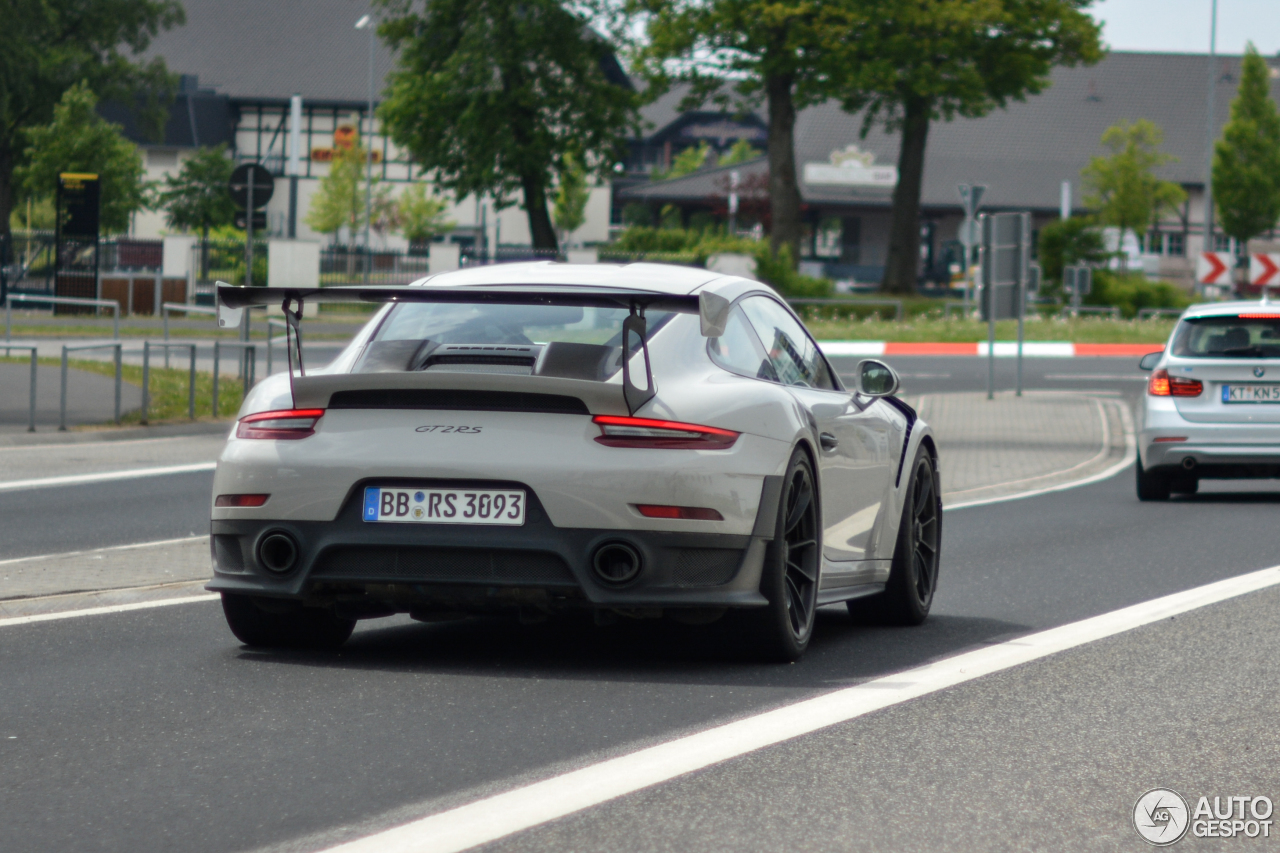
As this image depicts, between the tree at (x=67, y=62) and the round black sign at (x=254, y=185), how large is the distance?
4671cm

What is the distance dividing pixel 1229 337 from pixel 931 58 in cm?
3742

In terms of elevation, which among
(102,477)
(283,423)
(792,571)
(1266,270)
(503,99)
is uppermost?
(503,99)

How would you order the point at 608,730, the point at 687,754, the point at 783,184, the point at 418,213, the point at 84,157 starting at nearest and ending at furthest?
the point at 687,754, the point at 608,730, the point at 783,184, the point at 84,157, the point at 418,213

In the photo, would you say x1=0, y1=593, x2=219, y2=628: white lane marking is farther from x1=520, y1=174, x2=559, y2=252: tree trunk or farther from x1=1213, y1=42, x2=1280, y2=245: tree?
x1=1213, y1=42, x2=1280, y2=245: tree

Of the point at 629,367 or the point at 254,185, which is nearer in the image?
the point at 629,367

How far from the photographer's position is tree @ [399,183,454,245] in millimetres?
87125

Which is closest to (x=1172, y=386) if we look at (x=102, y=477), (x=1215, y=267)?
(x=102, y=477)

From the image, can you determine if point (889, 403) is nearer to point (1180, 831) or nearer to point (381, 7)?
point (1180, 831)

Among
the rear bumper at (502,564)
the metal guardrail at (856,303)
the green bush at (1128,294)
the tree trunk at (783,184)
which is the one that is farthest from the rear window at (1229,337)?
the green bush at (1128,294)

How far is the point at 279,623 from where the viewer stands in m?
6.89

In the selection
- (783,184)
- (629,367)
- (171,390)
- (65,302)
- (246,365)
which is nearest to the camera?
(629,367)

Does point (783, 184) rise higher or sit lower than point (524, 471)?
higher

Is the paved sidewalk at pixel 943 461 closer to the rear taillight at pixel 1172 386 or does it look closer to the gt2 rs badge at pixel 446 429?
the rear taillight at pixel 1172 386

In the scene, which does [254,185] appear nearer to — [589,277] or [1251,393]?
[1251,393]
